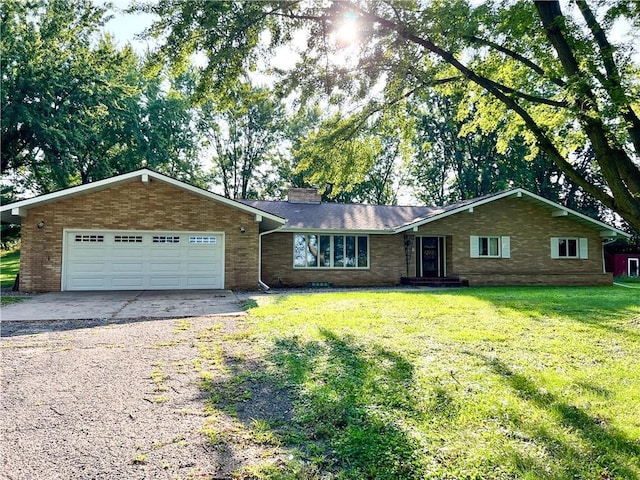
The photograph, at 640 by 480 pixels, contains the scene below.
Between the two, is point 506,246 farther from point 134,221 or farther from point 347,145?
point 134,221

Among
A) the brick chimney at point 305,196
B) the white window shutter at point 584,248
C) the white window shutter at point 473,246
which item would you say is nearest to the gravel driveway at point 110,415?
the white window shutter at point 473,246

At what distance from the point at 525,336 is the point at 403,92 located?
6.65 metres

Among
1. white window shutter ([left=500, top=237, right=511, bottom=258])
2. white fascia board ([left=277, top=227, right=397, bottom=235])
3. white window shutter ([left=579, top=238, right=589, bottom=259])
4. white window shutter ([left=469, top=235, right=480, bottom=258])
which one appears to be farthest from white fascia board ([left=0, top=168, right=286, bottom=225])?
white window shutter ([left=579, top=238, right=589, bottom=259])

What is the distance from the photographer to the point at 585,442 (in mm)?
2951

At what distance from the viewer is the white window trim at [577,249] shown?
19031 millimetres

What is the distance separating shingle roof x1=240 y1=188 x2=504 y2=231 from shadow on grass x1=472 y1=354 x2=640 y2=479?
→ 44.3 ft

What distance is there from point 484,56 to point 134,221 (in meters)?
11.5

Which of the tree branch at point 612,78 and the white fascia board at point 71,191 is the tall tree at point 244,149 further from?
the tree branch at point 612,78

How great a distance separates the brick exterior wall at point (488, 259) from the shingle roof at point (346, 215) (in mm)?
617

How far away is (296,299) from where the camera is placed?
11.3m

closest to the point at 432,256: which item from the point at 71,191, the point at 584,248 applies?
the point at 584,248

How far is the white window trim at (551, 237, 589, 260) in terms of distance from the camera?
19.0 metres

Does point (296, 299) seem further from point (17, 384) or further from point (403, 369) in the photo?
point (17, 384)

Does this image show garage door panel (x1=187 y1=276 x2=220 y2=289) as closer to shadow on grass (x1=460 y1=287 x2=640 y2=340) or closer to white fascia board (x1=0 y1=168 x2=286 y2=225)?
white fascia board (x1=0 y1=168 x2=286 y2=225)
